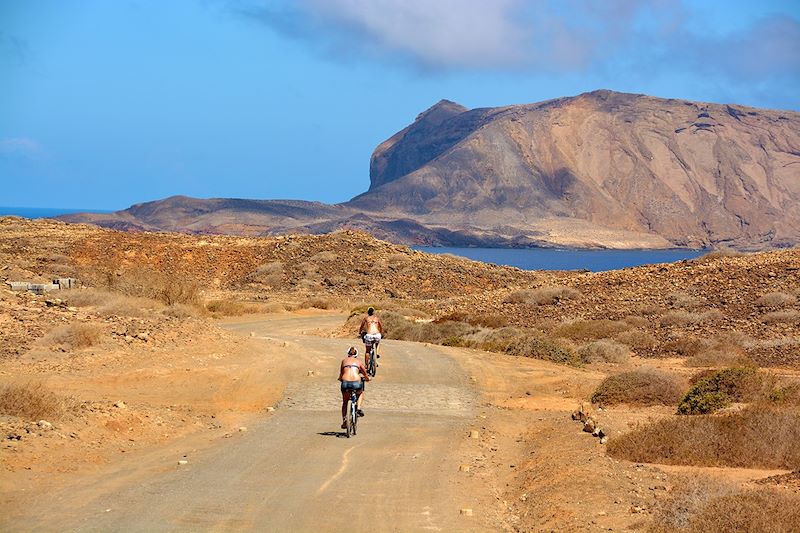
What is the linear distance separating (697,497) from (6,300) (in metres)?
21.6

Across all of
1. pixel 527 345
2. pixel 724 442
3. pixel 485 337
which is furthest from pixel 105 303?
pixel 724 442

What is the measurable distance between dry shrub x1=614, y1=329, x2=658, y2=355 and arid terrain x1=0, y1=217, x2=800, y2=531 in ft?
0.27

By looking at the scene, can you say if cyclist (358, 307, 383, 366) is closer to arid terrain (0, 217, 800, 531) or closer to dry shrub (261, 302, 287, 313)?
arid terrain (0, 217, 800, 531)

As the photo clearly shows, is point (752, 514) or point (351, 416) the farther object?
point (351, 416)

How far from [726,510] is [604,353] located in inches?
767

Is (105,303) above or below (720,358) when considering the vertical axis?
above

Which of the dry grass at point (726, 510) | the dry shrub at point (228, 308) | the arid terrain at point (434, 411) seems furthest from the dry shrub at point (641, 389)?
the dry shrub at point (228, 308)

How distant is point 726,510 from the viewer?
947 centimetres

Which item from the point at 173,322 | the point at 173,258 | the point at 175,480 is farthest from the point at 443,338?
the point at 173,258

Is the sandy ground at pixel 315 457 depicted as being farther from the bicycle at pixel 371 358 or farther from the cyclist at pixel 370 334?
the cyclist at pixel 370 334

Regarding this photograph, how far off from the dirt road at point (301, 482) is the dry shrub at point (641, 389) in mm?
2836

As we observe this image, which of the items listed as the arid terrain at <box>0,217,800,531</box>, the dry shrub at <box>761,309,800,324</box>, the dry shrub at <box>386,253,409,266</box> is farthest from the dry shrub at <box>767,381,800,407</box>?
the dry shrub at <box>386,253,409,266</box>

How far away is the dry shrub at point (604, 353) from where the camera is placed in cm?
2853

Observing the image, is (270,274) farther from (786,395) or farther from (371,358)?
(786,395)
